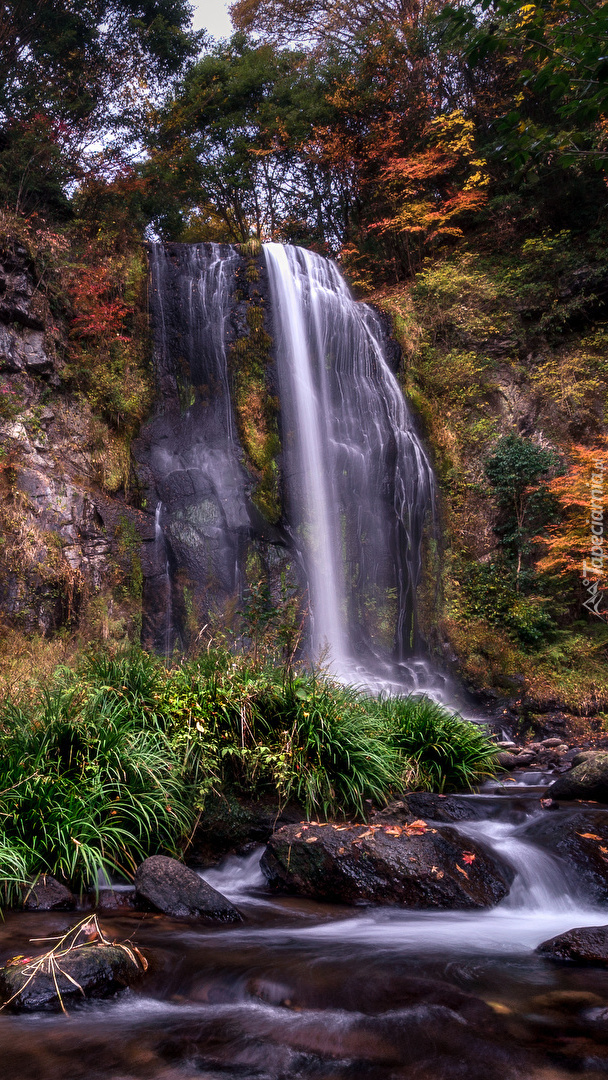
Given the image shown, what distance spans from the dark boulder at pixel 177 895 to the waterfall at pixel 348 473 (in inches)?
266

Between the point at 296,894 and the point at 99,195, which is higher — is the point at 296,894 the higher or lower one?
the lower one

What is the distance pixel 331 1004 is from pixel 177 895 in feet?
4.47

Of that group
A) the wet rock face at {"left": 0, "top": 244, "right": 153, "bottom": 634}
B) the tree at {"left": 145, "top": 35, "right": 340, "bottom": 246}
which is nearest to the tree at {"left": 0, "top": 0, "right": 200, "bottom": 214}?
the tree at {"left": 145, "top": 35, "right": 340, "bottom": 246}

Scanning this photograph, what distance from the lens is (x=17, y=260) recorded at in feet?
33.6

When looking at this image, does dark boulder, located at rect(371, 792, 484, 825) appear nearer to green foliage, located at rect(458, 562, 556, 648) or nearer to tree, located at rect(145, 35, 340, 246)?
green foliage, located at rect(458, 562, 556, 648)

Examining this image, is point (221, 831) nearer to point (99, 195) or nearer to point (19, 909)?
point (19, 909)

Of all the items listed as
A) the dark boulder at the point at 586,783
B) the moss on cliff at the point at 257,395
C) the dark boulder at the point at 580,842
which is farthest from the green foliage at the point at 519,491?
the dark boulder at the point at 580,842

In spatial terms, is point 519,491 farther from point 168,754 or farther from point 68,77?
point 68,77

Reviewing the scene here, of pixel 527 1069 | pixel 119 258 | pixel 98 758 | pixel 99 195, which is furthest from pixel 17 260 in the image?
pixel 527 1069

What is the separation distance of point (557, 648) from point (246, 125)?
689 inches

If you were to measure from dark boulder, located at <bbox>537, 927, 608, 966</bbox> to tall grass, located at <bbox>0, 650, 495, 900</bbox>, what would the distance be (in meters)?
1.81

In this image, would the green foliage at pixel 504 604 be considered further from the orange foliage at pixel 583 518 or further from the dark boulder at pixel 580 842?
the dark boulder at pixel 580 842

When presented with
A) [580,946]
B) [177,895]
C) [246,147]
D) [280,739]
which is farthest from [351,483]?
[246,147]

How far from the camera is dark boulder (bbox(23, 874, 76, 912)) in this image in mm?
3836
